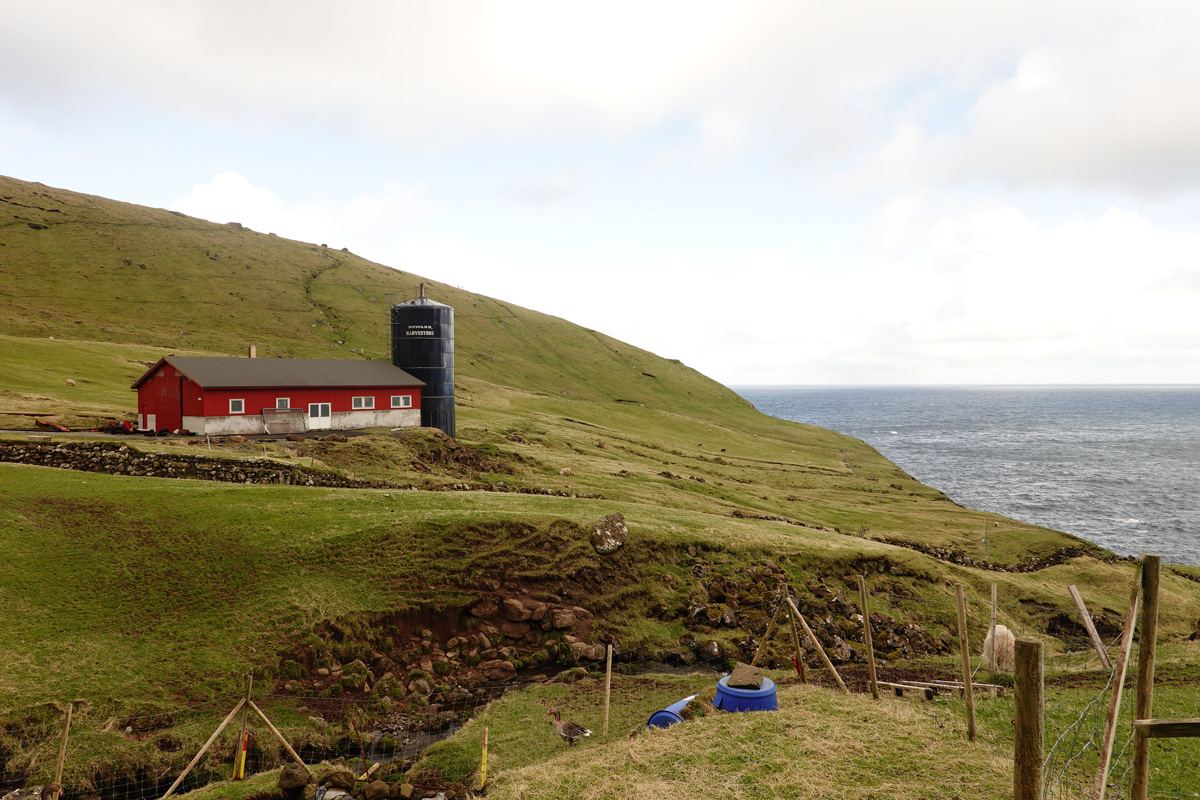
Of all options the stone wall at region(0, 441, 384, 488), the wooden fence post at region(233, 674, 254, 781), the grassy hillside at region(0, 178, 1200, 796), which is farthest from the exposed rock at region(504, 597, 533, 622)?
the stone wall at region(0, 441, 384, 488)

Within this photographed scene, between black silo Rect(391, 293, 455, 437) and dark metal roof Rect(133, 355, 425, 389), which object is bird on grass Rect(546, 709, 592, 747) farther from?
black silo Rect(391, 293, 455, 437)

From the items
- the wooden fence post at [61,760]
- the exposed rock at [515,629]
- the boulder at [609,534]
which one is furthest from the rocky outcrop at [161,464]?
the wooden fence post at [61,760]

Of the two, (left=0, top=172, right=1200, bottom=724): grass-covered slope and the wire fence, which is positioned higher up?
(left=0, top=172, right=1200, bottom=724): grass-covered slope

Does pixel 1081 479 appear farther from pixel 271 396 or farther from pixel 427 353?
pixel 271 396

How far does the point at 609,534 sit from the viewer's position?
108 ft

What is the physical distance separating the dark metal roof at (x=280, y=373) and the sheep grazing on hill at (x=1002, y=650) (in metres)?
49.4

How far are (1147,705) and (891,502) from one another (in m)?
70.4

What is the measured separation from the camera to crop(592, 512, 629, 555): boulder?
107 ft

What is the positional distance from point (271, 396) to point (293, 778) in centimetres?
4151

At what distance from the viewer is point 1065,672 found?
21984mm

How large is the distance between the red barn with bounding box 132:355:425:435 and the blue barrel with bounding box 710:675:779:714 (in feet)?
149

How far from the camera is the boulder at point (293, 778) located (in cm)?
1623

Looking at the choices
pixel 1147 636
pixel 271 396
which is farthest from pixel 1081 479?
pixel 1147 636

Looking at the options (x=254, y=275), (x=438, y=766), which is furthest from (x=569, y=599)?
(x=254, y=275)
